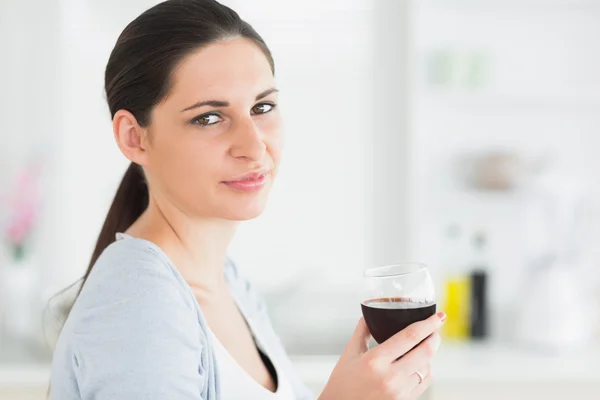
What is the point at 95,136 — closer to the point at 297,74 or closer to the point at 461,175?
the point at 297,74

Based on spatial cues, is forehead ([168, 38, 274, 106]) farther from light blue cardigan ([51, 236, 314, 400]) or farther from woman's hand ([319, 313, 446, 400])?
woman's hand ([319, 313, 446, 400])

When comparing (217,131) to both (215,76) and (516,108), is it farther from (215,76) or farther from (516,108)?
(516,108)

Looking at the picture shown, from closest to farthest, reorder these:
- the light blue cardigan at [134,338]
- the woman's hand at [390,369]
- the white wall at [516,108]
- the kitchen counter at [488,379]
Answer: the light blue cardigan at [134,338], the woman's hand at [390,369], the kitchen counter at [488,379], the white wall at [516,108]

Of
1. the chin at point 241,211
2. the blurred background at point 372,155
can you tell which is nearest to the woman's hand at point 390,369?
the chin at point 241,211

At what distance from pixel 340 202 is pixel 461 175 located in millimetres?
517

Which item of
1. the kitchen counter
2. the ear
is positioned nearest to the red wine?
the ear

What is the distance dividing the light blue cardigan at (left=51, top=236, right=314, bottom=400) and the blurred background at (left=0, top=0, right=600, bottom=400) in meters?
2.06

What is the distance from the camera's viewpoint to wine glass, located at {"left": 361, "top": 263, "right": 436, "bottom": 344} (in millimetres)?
1165

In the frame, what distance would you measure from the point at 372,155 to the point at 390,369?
2.21 meters

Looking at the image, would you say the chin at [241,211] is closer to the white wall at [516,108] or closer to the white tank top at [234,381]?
the white tank top at [234,381]

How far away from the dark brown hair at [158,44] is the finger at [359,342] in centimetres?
48

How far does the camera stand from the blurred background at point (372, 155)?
3.11 metres

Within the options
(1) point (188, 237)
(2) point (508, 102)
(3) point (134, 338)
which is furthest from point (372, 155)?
(3) point (134, 338)

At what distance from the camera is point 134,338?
96cm
